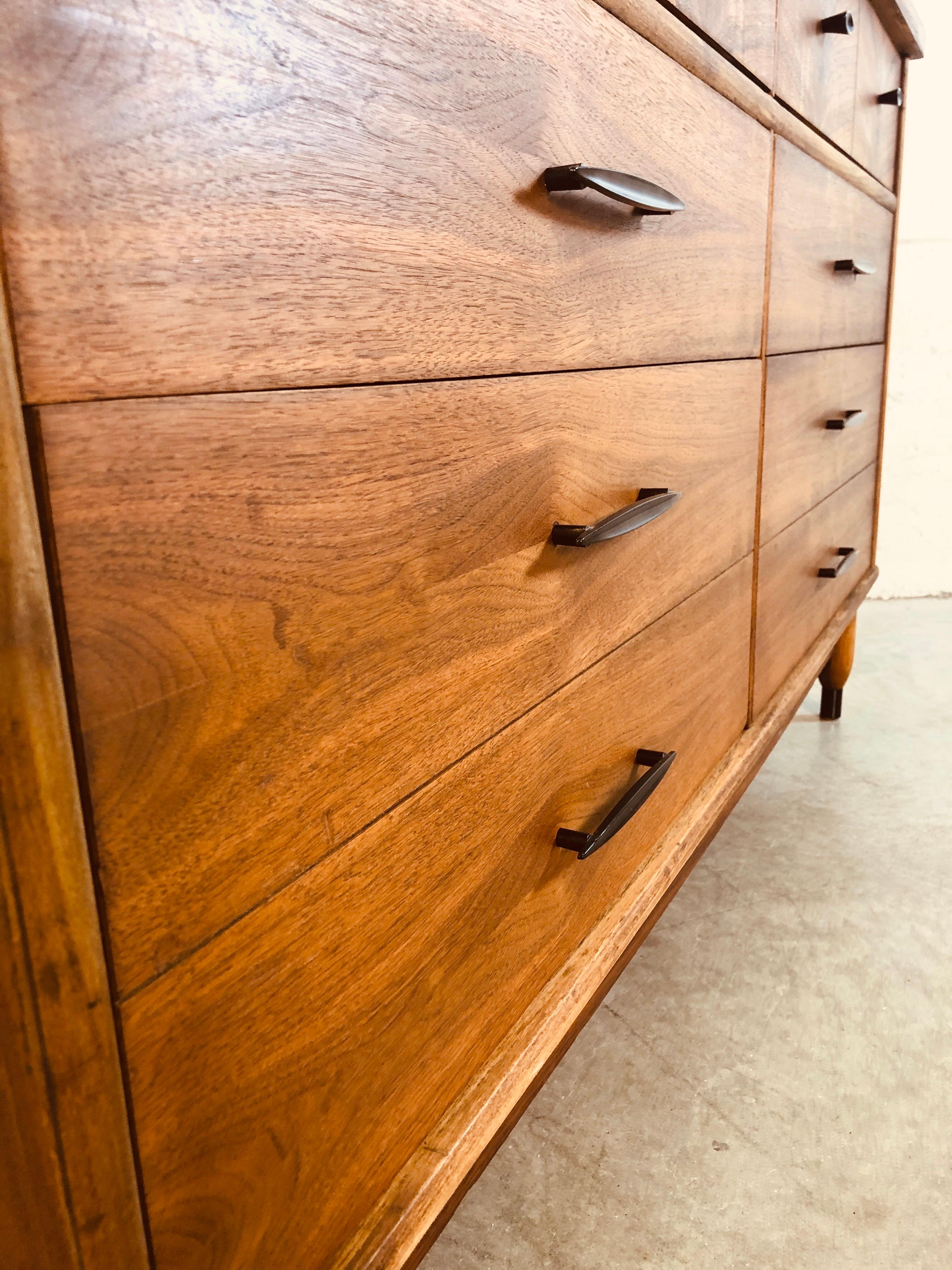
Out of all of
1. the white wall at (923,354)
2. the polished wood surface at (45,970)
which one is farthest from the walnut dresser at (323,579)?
the white wall at (923,354)

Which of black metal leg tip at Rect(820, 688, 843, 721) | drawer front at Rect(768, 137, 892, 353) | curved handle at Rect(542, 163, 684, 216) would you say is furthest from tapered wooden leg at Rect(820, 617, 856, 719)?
curved handle at Rect(542, 163, 684, 216)

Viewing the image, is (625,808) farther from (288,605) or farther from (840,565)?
(840,565)

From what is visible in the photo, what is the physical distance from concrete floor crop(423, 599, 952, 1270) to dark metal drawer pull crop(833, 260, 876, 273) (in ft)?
2.40

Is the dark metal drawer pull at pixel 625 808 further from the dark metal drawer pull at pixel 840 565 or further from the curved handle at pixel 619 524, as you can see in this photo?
the dark metal drawer pull at pixel 840 565

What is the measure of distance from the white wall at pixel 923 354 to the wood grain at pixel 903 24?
3.00 feet

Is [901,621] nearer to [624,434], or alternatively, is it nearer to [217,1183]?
[624,434]

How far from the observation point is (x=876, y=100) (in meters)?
1.38

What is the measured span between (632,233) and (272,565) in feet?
1.29

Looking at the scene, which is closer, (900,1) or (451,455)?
(451,455)

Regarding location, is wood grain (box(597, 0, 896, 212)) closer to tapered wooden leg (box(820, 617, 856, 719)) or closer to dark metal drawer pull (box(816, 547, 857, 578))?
dark metal drawer pull (box(816, 547, 857, 578))

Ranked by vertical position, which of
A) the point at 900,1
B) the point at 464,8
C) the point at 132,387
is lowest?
the point at 132,387

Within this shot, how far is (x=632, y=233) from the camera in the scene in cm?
65

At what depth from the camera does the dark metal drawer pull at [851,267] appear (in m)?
1.21

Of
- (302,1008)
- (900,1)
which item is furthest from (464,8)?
(900,1)
